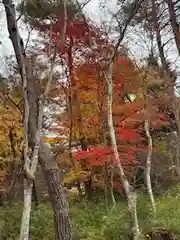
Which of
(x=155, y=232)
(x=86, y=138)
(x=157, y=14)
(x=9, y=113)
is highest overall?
(x=157, y=14)

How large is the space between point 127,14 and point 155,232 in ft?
19.0

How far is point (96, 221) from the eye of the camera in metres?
12.7

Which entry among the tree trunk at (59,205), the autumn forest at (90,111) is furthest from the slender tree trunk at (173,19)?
the tree trunk at (59,205)

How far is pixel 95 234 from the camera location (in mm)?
9766

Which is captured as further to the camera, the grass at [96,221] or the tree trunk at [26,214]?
the grass at [96,221]

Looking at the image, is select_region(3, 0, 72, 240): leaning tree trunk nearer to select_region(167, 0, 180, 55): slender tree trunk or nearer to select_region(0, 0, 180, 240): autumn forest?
select_region(0, 0, 180, 240): autumn forest

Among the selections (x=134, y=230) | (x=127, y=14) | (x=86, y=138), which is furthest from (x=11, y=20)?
(x=86, y=138)

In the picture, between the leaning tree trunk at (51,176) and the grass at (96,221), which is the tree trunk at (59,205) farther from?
the grass at (96,221)

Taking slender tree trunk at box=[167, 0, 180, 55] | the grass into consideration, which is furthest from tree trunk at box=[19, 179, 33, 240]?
slender tree trunk at box=[167, 0, 180, 55]

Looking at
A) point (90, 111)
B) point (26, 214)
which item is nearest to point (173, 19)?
point (90, 111)

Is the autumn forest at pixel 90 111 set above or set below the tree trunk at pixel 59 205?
above

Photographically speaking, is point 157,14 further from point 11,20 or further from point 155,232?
point 155,232

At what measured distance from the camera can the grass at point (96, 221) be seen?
378 inches

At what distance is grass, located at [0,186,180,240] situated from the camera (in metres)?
9.60
